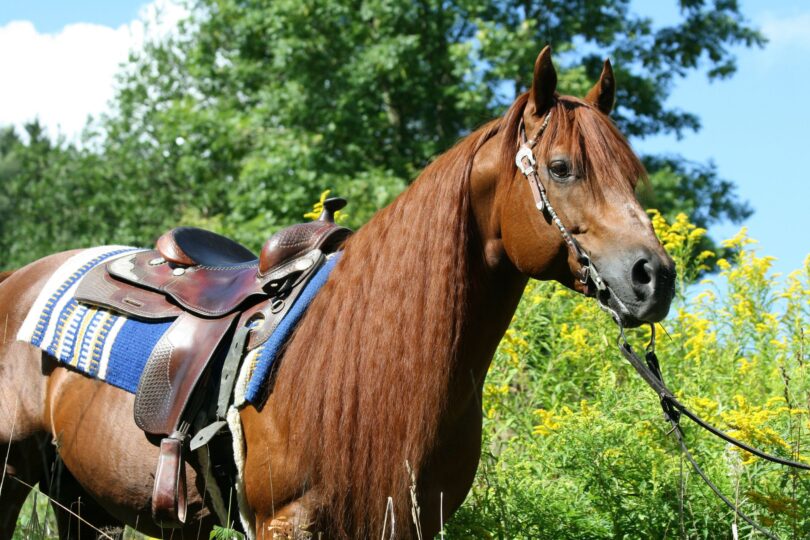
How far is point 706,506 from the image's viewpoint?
347 cm

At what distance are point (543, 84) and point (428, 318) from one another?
2.49ft

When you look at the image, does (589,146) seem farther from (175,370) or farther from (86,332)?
(86,332)

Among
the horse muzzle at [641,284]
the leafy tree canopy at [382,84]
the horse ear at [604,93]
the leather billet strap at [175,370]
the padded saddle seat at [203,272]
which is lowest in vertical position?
the leather billet strap at [175,370]

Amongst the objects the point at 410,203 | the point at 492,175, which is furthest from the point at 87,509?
the point at 492,175

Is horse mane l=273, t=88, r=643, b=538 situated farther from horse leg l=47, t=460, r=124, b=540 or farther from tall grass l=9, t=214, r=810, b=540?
horse leg l=47, t=460, r=124, b=540

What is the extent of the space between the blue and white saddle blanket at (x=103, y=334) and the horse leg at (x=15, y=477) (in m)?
0.43

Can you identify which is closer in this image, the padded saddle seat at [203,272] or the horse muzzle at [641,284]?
the horse muzzle at [641,284]

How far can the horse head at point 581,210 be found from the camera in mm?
2227

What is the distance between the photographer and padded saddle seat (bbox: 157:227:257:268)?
314 centimetres

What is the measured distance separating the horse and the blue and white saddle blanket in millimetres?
62

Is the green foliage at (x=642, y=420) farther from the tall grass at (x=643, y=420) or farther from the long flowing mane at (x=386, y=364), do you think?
the long flowing mane at (x=386, y=364)

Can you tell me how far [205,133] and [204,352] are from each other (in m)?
A: 13.4

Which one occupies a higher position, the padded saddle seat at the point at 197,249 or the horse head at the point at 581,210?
the horse head at the point at 581,210

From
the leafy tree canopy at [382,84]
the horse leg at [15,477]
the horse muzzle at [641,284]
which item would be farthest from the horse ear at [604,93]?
the leafy tree canopy at [382,84]
